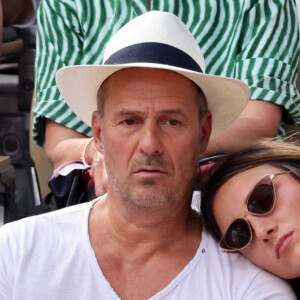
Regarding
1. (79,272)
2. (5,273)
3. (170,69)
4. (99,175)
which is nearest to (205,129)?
(170,69)

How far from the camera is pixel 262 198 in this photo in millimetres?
1618

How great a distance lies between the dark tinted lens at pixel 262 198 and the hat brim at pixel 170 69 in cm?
29

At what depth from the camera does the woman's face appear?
1573 mm

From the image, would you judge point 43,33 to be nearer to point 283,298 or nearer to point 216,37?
point 216,37

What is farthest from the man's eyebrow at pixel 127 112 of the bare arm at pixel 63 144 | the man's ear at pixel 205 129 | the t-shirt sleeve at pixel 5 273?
the bare arm at pixel 63 144

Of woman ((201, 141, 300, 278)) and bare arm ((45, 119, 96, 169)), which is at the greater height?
woman ((201, 141, 300, 278))

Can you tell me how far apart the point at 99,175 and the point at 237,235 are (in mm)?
592

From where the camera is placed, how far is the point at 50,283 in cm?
172

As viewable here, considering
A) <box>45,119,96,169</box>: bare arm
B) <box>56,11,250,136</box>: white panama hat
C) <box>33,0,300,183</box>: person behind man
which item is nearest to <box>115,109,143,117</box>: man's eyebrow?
<box>56,11,250,136</box>: white panama hat

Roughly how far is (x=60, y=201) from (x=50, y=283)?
503mm

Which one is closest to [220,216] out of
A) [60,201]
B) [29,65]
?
[60,201]

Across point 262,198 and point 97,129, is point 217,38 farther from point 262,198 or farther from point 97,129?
point 262,198

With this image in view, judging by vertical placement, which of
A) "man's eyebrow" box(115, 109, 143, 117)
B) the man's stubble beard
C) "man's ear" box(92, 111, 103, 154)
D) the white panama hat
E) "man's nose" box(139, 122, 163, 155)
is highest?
the white panama hat

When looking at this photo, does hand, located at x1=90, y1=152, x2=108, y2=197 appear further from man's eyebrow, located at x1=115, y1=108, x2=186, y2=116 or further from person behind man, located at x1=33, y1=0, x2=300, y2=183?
man's eyebrow, located at x1=115, y1=108, x2=186, y2=116
